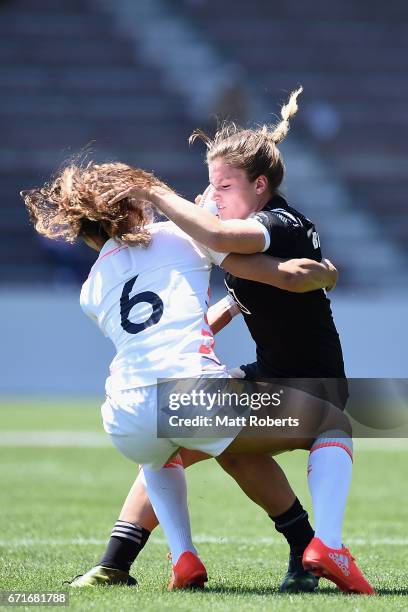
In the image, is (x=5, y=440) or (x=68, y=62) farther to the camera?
(x=68, y=62)

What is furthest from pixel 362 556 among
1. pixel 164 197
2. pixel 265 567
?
pixel 164 197

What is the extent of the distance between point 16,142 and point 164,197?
546 inches

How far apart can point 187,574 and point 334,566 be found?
499mm

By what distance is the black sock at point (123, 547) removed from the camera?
11.5 feet

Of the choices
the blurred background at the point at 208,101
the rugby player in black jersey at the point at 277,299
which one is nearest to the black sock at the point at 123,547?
the rugby player in black jersey at the point at 277,299

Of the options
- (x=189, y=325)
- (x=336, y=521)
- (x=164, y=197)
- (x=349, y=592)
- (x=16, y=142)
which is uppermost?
(x=16, y=142)

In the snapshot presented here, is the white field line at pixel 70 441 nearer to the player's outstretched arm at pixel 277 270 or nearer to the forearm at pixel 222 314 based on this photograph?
the forearm at pixel 222 314

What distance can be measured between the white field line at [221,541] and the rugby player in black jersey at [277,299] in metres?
1.14

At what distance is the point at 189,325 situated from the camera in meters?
3.22

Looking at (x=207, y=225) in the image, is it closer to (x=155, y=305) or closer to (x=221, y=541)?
(x=155, y=305)

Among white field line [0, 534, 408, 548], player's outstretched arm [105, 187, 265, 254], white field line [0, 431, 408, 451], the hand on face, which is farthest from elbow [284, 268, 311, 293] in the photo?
white field line [0, 431, 408, 451]

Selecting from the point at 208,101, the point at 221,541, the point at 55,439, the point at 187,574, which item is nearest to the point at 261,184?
the point at 187,574

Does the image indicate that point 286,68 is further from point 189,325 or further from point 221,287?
point 189,325

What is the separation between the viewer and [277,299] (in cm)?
341
